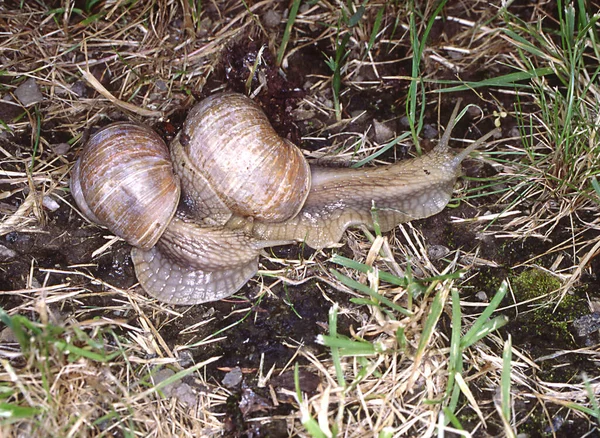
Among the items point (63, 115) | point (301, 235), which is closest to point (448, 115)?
point (301, 235)

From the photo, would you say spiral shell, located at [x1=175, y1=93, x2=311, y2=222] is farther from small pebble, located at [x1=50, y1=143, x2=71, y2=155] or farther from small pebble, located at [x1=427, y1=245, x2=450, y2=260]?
small pebble, located at [x1=427, y1=245, x2=450, y2=260]

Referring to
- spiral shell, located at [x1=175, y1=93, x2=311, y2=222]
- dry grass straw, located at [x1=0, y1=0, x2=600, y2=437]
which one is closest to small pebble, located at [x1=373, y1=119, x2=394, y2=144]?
dry grass straw, located at [x1=0, y1=0, x2=600, y2=437]

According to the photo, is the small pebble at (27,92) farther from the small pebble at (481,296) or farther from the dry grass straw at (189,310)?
the small pebble at (481,296)

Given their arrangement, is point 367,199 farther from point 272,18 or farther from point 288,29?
point 272,18

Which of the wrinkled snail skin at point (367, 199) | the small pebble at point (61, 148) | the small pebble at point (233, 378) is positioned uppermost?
the small pebble at point (61, 148)

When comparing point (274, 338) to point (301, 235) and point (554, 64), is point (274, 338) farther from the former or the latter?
point (554, 64)

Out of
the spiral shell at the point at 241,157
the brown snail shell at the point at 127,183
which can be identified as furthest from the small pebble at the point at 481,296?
the brown snail shell at the point at 127,183

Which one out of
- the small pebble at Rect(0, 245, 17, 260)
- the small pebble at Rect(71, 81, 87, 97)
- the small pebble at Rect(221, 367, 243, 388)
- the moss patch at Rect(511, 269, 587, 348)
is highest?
the small pebble at Rect(71, 81, 87, 97)
